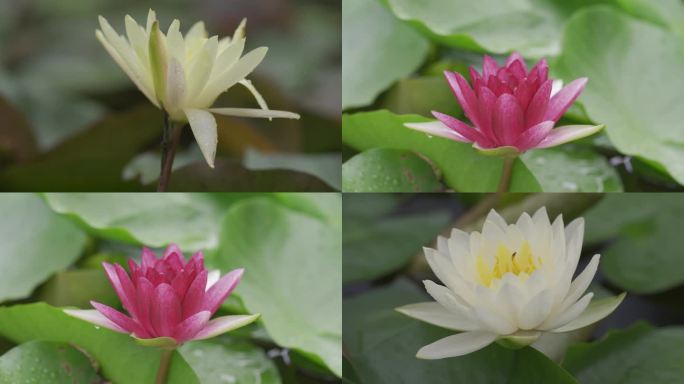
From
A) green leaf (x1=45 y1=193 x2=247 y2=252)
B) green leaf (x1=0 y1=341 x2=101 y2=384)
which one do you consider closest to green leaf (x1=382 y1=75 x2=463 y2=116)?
green leaf (x1=45 y1=193 x2=247 y2=252)

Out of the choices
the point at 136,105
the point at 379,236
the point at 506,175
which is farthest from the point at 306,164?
the point at 136,105

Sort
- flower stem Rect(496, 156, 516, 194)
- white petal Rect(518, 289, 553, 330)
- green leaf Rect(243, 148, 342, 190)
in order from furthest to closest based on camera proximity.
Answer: green leaf Rect(243, 148, 342, 190)
flower stem Rect(496, 156, 516, 194)
white petal Rect(518, 289, 553, 330)

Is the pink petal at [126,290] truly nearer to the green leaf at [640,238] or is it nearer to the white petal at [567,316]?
the white petal at [567,316]

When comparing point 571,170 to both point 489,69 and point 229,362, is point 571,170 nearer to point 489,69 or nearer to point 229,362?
point 489,69

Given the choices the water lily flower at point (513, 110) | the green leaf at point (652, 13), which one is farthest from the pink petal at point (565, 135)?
the green leaf at point (652, 13)

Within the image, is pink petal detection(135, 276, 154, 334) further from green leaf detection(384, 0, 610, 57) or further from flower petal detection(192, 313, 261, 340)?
green leaf detection(384, 0, 610, 57)
